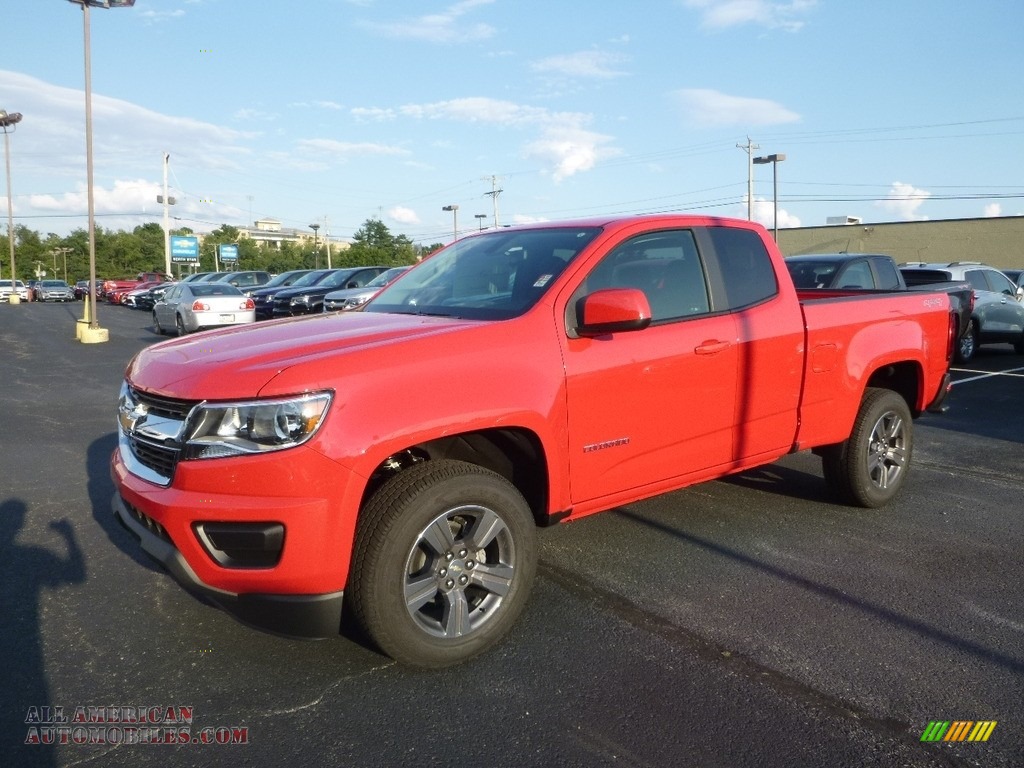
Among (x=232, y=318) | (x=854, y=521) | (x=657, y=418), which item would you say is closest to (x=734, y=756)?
(x=657, y=418)

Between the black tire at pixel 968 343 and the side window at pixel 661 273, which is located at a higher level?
the side window at pixel 661 273

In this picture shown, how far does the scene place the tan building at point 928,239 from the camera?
44.5 meters

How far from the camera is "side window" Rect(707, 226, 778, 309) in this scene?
15.1 ft

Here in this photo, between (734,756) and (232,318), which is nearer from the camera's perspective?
(734,756)

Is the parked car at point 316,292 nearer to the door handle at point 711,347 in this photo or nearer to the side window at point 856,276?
the side window at point 856,276

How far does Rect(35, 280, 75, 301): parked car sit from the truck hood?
53.0 m

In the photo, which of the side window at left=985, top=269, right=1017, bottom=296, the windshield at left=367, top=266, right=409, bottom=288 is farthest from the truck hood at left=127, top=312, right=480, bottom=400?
the windshield at left=367, top=266, right=409, bottom=288

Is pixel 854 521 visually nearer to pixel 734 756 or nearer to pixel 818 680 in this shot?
pixel 818 680

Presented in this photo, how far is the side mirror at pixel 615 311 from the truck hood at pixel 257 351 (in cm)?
52

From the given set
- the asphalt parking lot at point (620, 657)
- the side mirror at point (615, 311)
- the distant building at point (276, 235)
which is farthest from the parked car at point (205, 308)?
the distant building at point (276, 235)

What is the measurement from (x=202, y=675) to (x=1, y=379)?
36.0ft

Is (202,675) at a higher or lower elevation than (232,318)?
lower

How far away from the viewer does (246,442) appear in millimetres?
2990

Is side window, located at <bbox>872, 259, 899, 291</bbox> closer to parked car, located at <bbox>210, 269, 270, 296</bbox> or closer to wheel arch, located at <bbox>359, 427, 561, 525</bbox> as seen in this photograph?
wheel arch, located at <bbox>359, 427, 561, 525</bbox>
